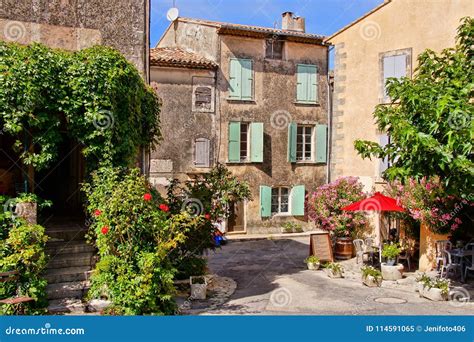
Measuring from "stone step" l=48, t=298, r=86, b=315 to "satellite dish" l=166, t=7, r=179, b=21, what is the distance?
642 inches

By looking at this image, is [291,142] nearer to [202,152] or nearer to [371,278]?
[202,152]

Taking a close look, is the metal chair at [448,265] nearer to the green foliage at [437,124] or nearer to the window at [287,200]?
the green foliage at [437,124]

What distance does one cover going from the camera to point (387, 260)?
42.9 feet

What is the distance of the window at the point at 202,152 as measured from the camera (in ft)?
Answer: 67.6

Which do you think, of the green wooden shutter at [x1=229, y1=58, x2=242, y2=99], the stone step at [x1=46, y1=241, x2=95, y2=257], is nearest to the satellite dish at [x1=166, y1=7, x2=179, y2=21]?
the green wooden shutter at [x1=229, y1=58, x2=242, y2=99]

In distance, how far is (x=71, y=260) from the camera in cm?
997

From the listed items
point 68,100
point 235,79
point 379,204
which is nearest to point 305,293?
point 379,204

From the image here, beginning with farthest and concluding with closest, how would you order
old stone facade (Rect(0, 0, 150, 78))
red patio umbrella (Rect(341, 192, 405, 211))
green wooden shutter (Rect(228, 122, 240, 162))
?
green wooden shutter (Rect(228, 122, 240, 162)) → red patio umbrella (Rect(341, 192, 405, 211)) → old stone facade (Rect(0, 0, 150, 78))

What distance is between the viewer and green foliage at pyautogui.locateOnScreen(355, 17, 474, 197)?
8.51m

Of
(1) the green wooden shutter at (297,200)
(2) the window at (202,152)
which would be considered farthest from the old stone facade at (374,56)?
(2) the window at (202,152)

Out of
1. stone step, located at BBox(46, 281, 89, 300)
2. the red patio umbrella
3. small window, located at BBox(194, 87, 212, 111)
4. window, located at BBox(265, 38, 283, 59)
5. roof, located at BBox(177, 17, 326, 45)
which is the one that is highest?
roof, located at BBox(177, 17, 326, 45)

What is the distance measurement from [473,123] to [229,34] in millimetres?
14398

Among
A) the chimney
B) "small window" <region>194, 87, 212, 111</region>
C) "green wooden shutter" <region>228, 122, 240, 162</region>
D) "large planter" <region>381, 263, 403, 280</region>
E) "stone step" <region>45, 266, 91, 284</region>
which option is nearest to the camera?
"stone step" <region>45, 266, 91, 284</region>

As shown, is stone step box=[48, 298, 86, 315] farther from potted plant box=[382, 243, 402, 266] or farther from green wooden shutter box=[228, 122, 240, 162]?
green wooden shutter box=[228, 122, 240, 162]
